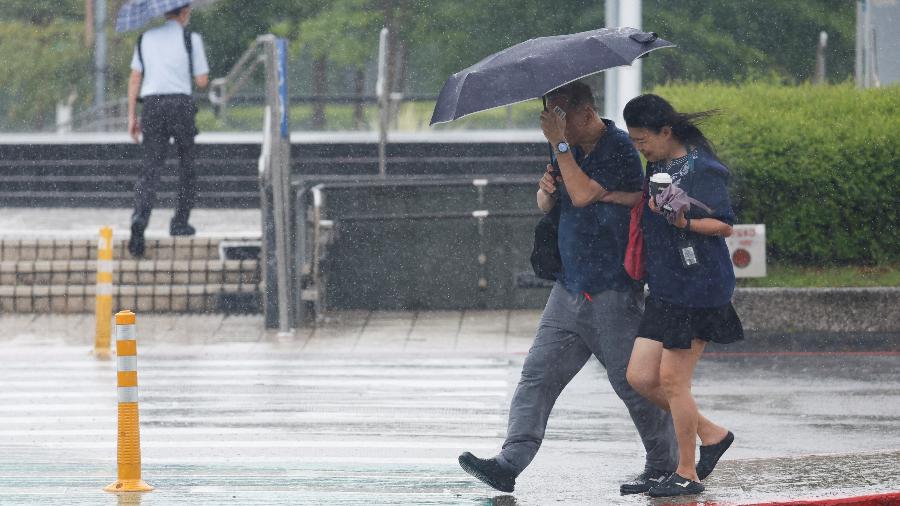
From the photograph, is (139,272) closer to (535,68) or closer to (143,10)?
(143,10)

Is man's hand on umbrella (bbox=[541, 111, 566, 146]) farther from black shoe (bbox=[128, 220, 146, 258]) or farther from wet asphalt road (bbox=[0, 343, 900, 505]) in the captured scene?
black shoe (bbox=[128, 220, 146, 258])

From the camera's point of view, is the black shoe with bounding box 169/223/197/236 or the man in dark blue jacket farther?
the black shoe with bounding box 169/223/197/236

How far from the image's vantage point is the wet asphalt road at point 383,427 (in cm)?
739

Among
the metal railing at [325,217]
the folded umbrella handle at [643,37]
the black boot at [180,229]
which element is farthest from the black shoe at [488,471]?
the black boot at [180,229]

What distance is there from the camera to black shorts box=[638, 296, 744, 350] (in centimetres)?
681

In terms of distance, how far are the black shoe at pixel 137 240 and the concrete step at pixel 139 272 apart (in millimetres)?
114

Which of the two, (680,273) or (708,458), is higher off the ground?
(680,273)

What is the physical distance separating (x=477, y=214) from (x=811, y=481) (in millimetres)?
8087

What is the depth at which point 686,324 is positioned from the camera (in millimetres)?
6820

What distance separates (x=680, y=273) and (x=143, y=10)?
31.5ft

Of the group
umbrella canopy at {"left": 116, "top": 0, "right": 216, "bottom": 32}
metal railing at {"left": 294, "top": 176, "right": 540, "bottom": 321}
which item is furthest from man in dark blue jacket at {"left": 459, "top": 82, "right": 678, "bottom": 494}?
umbrella canopy at {"left": 116, "top": 0, "right": 216, "bottom": 32}

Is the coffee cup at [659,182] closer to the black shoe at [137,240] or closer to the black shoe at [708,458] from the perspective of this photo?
the black shoe at [708,458]

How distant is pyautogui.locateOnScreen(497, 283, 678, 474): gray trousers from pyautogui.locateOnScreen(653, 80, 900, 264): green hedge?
660cm

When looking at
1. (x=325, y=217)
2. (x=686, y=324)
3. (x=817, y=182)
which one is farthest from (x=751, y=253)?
(x=686, y=324)
